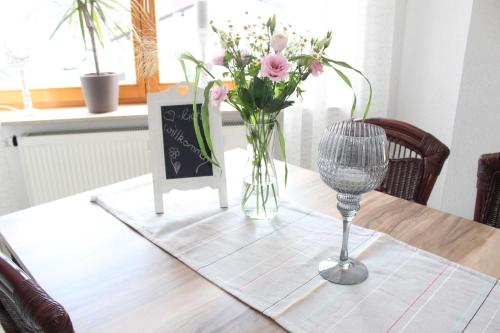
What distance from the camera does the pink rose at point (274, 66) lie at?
896 millimetres

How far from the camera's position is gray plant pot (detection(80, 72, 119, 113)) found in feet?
6.74

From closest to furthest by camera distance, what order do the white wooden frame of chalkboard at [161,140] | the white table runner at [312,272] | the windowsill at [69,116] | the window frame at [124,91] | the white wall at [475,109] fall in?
the white table runner at [312,272] → the white wooden frame of chalkboard at [161,140] → the white wall at [475,109] → the windowsill at [69,116] → the window frame at [124,91]

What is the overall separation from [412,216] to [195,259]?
0.59 metres

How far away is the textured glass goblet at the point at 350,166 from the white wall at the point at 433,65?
1.36 meters

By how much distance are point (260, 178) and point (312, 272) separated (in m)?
0.30

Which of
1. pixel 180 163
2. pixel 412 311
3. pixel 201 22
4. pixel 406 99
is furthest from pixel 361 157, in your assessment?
pixel 406 99

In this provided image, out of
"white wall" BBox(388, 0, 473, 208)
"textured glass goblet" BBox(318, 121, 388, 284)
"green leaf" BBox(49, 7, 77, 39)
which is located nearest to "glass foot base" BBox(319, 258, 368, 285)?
"textured glass goblet" BBox(318, 121, 388, 284)

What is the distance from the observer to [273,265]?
36.1 inches

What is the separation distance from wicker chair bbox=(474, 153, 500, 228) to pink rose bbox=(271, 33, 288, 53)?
67 cm

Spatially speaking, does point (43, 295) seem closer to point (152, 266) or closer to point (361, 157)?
point (152, 266)

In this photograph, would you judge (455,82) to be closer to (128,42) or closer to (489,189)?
(489,189)

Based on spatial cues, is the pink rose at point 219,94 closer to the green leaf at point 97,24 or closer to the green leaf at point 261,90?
the green leaf at point 261,90

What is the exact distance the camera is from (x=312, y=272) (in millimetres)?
894

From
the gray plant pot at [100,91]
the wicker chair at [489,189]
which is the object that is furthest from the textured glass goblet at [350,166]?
the gray plant pot at [100,91]
